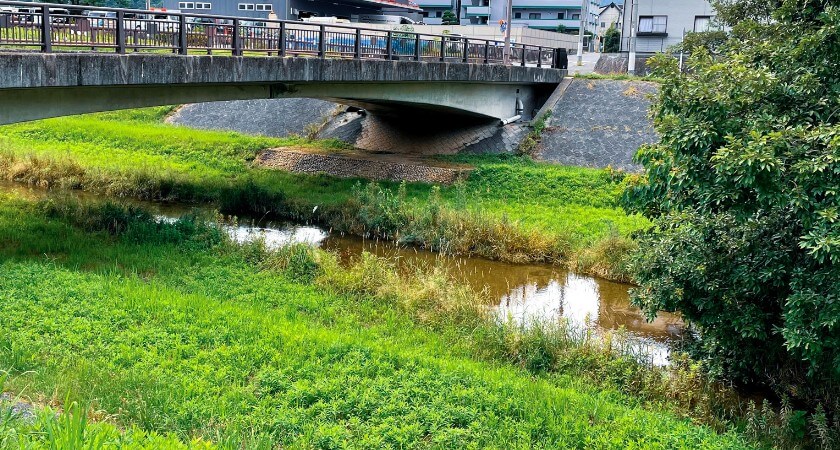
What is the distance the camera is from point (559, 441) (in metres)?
8.52

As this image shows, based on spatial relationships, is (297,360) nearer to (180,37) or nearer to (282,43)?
(180,37)

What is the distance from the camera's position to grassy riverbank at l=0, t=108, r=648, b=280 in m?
19.1

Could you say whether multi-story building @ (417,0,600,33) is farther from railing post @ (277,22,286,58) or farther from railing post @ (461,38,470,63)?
railing post @ (277,22,286,58)

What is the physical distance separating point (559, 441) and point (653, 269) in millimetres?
3887

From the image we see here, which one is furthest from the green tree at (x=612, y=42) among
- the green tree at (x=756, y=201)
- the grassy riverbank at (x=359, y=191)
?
the green tree at (x=756, y=201)

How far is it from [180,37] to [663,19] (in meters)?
37.7

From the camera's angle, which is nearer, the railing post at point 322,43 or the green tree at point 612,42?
the railing post at point 322,43

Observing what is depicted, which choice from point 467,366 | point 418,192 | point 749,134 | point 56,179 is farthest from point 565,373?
point 56,179

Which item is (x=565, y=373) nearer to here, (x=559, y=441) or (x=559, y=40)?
(x=559, y=441)

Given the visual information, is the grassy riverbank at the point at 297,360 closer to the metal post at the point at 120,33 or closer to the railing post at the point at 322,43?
the metal post at the point at 120,33

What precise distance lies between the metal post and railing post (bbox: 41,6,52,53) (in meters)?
1.46

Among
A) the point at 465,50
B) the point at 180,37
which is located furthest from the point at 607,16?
the point at 180,37

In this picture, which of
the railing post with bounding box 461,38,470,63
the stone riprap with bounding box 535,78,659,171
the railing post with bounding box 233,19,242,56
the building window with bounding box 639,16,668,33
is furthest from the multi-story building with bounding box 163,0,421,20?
the railing post with bounding box 233,19,242,56

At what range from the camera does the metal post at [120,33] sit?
1541cm
